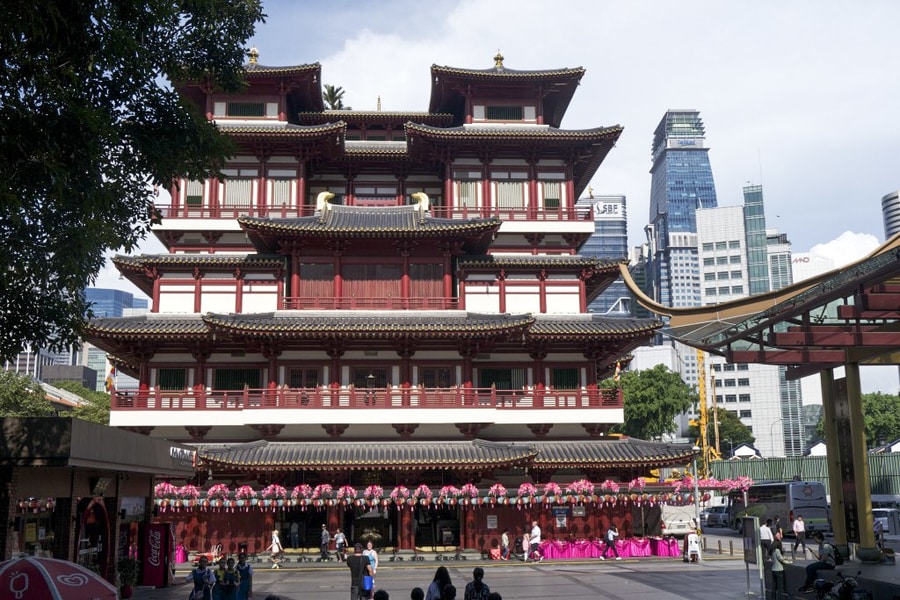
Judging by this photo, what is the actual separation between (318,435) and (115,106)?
81.5ft

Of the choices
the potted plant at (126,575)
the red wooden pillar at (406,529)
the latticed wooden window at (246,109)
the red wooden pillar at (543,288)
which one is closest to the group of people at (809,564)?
the red wooden pillar at (406,529)

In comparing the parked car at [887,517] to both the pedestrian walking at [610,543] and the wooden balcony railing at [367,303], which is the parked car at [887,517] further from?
the wooden balcony railing at [367,303]

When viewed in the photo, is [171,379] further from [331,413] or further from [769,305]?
[769,305]

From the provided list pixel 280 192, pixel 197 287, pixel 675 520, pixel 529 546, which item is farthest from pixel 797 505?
pixel 197 287

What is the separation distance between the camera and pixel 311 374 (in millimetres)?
40156

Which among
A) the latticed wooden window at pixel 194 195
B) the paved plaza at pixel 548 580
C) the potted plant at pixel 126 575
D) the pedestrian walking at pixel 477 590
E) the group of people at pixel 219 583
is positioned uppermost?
the latticed wooden window at pixel 194 195

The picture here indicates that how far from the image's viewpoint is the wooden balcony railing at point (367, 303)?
41062 mm

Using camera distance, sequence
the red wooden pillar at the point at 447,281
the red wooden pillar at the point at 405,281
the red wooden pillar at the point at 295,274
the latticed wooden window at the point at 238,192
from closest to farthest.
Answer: the red wooden pillar at the point at 295,274 < the red wooden pillar at the point at 405,281 < the red wooden pillar at the point at 447,281 < the latticed wooden window at the point at 238,192

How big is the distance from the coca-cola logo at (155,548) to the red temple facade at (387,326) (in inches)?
310

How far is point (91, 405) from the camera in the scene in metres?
80.1

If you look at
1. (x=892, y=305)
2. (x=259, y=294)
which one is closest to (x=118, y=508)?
(x=259, y=294)

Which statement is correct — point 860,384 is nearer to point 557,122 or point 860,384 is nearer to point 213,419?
point 213,419

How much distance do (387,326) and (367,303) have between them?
358 cm

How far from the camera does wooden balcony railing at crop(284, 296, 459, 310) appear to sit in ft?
135
